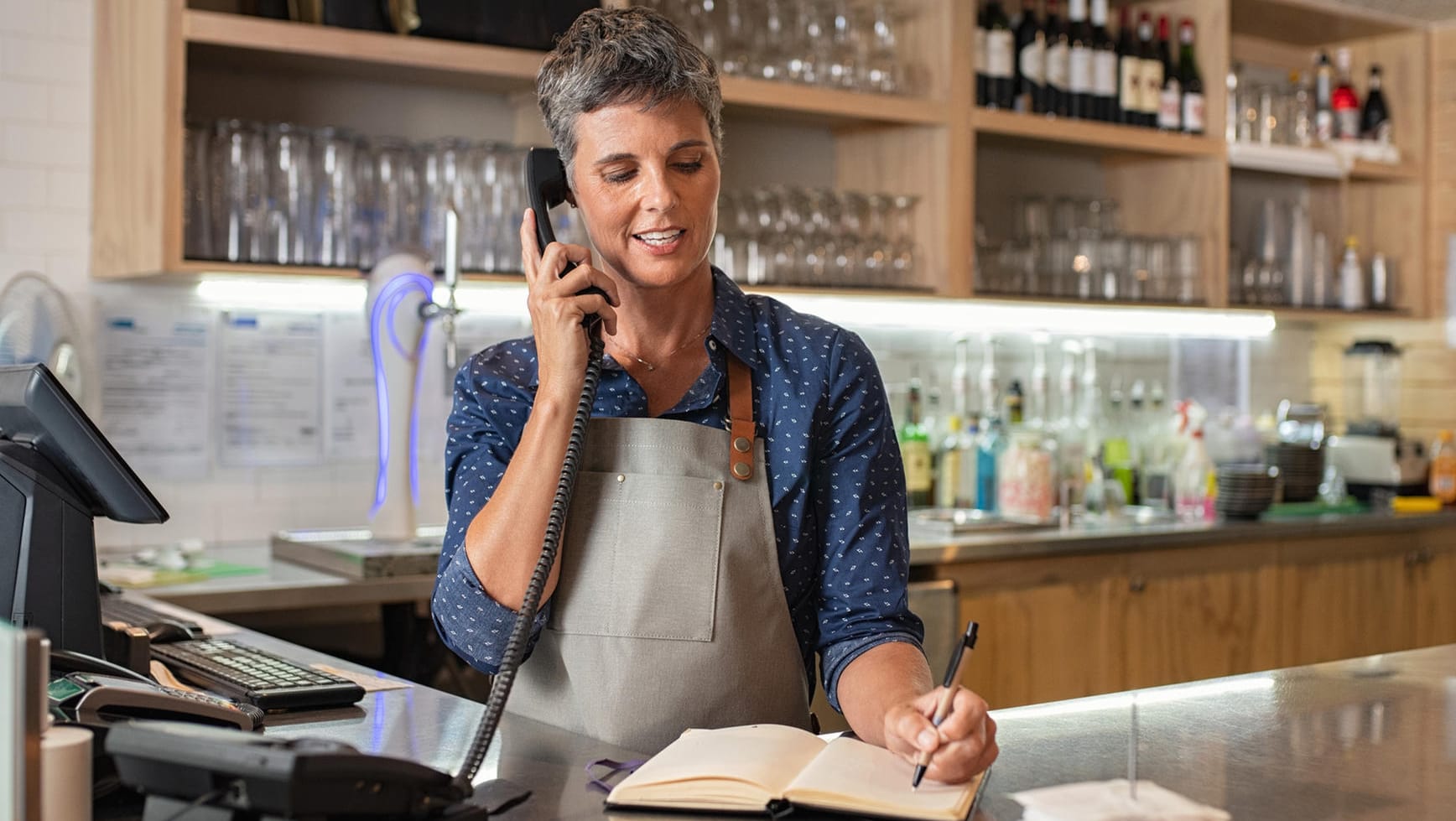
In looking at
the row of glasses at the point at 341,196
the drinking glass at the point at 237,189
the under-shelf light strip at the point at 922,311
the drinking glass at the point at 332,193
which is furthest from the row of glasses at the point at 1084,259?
the drinking glass at the point at 237,189

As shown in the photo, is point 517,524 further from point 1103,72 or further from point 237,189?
point 1103,72

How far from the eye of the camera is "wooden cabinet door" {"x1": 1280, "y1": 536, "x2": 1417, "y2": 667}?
404 cm

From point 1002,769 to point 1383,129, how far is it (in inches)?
164

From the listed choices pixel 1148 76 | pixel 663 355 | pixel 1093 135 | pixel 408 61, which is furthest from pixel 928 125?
pixel 663 355

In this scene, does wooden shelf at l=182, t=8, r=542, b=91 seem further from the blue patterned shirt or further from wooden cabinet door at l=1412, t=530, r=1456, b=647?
wooden cabinet door at l=1412, t=530, r=1456, b=647

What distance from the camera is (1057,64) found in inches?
162

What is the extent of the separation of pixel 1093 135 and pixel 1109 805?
3243mm

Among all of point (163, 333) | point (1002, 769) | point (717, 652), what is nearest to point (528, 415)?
point (717, 652)

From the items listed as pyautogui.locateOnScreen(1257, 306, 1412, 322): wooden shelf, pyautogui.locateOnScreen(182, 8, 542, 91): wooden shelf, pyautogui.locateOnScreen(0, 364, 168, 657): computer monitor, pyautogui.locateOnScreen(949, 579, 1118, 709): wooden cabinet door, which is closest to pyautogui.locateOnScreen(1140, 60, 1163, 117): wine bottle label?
pyautogui.locateOnScreen(1257, 306, 1412, 322): wooden shelf

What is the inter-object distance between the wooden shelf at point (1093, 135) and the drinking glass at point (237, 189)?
6.03 feet

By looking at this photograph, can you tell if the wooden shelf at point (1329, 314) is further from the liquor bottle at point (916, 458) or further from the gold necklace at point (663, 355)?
the gold necklace at point (663, 355)

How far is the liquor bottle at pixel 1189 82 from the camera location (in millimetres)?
4367

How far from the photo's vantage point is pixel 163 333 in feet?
10.8

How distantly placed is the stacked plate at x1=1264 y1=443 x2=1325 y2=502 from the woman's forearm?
11.2 feet
